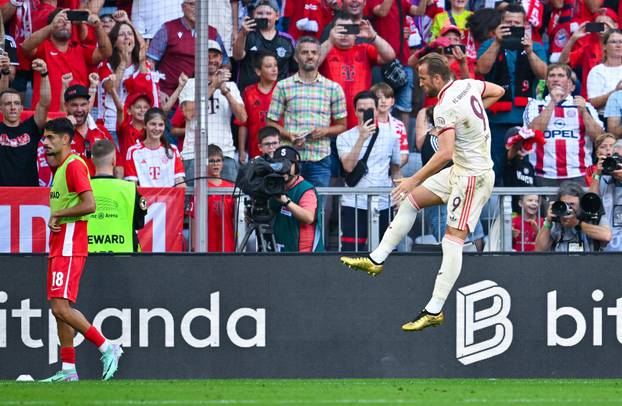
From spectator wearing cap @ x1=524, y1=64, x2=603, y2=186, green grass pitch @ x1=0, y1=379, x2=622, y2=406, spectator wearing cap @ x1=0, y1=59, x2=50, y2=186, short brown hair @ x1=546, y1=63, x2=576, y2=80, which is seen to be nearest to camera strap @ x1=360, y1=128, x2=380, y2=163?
spectator wearing cap @ x1=524, y1=64, x2=603, y2=186

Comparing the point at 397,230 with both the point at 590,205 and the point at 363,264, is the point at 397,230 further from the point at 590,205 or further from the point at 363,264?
the point at 590,205

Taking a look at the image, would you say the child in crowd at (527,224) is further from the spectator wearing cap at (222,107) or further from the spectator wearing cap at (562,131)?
the spectator wearing cap at (222,107)

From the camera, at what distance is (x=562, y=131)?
1258 cm

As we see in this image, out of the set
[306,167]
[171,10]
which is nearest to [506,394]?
[306,167]

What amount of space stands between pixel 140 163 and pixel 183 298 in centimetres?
187

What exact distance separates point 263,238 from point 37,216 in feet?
6.92

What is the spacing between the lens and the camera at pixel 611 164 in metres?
10.6

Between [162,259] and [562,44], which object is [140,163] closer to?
[162,259]

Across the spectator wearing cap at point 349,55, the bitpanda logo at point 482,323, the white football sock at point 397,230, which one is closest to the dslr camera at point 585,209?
the bitpanda logo at point 482,323

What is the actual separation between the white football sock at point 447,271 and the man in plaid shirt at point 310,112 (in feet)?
11.1

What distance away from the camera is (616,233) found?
1100cm

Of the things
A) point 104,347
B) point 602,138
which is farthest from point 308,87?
point 104,347

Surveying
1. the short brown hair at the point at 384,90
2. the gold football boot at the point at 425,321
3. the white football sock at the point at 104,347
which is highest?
the short brown hair at the point at 384,90

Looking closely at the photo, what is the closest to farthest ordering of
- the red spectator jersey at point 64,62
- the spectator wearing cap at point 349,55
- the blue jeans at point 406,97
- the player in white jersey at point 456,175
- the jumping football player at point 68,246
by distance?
1. the player in white jersey at point 456,175
2. the jumping football player at point 68,246
3. the red spectator jersey at point 64,62
4. the spectator wearing cap at point 349,55
5. the blue jeans at point 406,97
